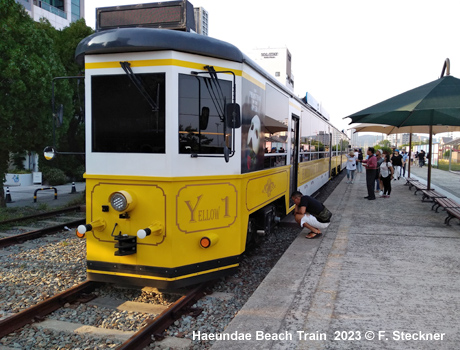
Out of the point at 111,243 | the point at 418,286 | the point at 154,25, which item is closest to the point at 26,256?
the point at 111,243

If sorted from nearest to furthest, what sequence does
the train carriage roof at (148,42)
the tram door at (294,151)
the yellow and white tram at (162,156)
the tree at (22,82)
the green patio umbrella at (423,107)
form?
1. the train carriage roof at (148,42)
2. the yellow and white tram at (162,156)
3. the green patio umbrella at (423,107)
4. the tram door at (294,151)
5. the tree at (22,82)

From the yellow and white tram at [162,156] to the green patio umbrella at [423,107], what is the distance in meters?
4.64

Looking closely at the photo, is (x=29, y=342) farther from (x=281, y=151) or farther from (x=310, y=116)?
(x=310, y=116)

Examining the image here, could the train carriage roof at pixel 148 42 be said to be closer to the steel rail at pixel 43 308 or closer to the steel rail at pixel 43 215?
the steel rail at pixel 43 308

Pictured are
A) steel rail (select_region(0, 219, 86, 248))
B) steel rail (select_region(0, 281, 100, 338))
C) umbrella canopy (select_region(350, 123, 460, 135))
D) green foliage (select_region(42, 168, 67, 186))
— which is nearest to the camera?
steel rail (select_region(0, 281, 100, 338))

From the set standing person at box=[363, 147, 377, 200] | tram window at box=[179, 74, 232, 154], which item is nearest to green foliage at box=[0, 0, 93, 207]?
tram window at box=[179, 74, 232, 154]

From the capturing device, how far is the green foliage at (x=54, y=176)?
20.0 metres

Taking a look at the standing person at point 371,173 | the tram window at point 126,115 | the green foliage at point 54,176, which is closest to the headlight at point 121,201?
the tram window at point 126,115

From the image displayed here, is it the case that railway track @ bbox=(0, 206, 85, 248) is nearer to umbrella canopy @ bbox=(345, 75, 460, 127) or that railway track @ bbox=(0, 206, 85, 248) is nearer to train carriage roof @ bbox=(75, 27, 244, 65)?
train carriage roof @ bbox=(75, 27, 244, 65)

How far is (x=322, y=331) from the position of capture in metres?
3.64

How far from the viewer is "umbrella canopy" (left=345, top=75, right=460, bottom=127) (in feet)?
25.7

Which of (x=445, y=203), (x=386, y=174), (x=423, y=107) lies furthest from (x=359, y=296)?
(x=386, y=174)

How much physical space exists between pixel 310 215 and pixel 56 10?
112 ft

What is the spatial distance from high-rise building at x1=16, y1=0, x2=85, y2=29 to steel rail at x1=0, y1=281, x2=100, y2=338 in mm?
30155
